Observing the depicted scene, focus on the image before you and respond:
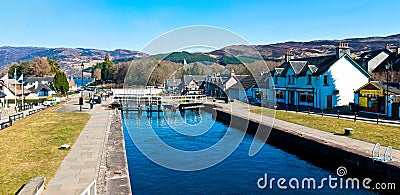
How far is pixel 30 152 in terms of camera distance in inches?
603

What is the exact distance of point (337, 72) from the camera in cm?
3809

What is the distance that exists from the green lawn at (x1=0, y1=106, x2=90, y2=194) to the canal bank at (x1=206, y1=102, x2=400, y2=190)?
12.9 meters

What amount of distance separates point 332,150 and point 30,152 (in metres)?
15.1

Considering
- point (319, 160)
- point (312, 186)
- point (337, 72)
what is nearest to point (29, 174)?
point (312, 186)

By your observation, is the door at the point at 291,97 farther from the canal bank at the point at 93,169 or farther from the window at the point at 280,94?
the canal bank at the point at 93,169

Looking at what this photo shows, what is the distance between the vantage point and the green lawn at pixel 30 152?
11219 millimetres

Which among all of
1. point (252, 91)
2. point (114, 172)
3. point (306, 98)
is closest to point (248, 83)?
point (252, 91)

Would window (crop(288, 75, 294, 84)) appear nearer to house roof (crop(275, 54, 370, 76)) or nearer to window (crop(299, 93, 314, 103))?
house roof (crop(275, 54, 370, 76))

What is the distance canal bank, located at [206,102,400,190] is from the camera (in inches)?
540

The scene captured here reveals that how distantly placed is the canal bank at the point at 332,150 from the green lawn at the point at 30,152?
42.5 ft

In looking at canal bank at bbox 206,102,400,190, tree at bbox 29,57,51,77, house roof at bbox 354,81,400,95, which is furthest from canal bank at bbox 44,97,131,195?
tree at bbox 29,57,51,77

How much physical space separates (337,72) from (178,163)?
90.9ft

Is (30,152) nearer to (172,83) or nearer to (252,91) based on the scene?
(252,91)

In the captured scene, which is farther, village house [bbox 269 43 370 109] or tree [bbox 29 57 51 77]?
tree [bbox 29 57 51 77]
